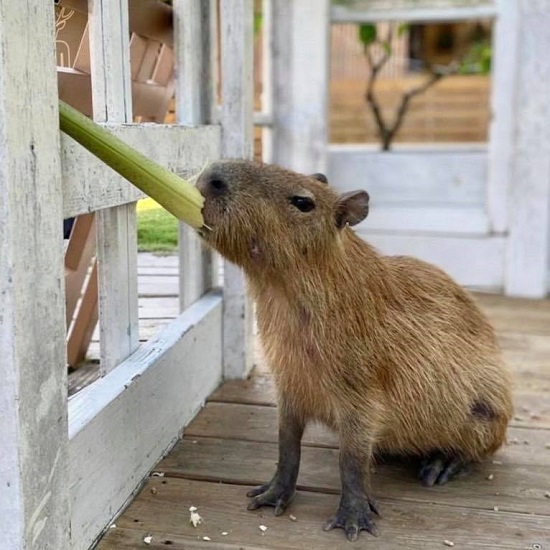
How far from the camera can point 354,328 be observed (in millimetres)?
1526

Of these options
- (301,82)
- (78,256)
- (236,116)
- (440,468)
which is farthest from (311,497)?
(301,82)

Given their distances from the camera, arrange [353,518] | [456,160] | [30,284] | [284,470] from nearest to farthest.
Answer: [30,284] → [353,518] → [284,470] → [456,160]

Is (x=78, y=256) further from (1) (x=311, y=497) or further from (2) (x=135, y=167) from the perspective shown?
(1) (x=311, y=497)

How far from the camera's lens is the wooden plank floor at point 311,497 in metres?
1.48

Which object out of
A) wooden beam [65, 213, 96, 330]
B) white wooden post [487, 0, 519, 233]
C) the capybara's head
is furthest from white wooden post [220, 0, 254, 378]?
white wooden post [487, 0, 519, 233]

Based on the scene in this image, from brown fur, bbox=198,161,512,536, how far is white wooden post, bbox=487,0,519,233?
72.8 inches

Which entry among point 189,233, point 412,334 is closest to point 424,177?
point 189,233

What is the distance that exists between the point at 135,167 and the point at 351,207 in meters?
0.42

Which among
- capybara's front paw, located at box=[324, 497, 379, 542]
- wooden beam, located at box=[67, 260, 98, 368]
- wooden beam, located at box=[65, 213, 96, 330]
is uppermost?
wooden beam, located at box=[65, 213, 96, 330]

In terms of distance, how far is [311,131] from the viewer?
11.9 feet

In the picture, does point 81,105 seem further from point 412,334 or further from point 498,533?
point 498,533

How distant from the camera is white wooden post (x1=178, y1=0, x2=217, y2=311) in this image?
2.04 meters

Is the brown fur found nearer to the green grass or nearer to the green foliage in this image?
the green grass

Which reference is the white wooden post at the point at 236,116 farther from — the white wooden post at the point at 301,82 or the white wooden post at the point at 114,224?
the white wooden post at the point at 301,82
